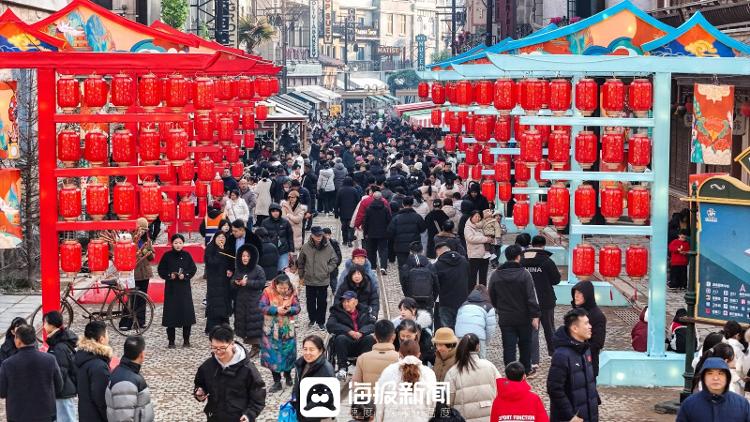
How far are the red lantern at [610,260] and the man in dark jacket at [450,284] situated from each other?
1644 mm

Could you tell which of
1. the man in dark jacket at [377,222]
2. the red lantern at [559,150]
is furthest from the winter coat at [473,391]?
the man in dark jacket at [377,222]

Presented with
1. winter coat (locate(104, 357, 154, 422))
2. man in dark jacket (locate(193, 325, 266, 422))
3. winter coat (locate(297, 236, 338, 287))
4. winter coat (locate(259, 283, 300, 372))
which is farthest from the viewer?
winter coat (locate(297, 236, 338, 287))

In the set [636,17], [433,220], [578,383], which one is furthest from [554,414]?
[433,220]

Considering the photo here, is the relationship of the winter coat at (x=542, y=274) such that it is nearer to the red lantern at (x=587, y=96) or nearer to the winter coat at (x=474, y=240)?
the red lantern at (x=587, y=96)

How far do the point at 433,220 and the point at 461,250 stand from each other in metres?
4.32

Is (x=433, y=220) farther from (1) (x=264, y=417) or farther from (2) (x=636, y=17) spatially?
(1) (x=264, y=417)

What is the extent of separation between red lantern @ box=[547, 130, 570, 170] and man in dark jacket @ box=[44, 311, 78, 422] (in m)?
6.69

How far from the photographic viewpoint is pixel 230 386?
33.1 ft

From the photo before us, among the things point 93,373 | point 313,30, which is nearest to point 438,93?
point 93,373

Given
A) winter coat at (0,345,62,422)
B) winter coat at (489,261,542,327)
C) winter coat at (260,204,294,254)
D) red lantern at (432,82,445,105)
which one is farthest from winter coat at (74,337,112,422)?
red lantern at (432,82,445,105)

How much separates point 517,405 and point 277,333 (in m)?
4.90

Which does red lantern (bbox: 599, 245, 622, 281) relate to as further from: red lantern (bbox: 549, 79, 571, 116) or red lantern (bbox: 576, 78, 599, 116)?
red lantern (bbox: 549, 79, 571, 116)

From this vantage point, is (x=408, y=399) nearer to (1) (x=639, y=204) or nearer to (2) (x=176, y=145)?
(1) (x=639, y=204)

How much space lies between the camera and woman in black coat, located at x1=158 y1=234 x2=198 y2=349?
1664 cm
